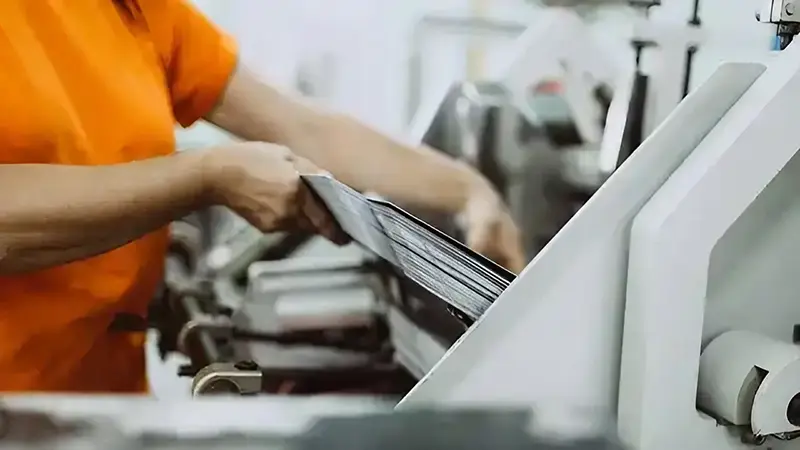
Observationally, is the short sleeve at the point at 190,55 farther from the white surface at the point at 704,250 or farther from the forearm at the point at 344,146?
the white surface at the point at 704,250

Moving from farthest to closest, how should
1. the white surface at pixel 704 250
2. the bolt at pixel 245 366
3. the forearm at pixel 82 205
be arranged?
the bolt at pixel 245 366 < the forearm at pixel 82 205 < the white surface at pixel 704 250

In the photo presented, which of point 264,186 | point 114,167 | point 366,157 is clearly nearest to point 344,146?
point 366,157

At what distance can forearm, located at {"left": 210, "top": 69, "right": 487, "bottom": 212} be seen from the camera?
29.3 inches

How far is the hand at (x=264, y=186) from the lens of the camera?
639 millimetres

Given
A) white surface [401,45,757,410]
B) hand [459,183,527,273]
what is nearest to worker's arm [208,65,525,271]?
hand [459,183,527,273]

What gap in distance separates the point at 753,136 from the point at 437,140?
533 millimetres

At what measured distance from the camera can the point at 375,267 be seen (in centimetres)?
92

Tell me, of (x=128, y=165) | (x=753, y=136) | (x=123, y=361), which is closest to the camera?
(x=753, y=136)

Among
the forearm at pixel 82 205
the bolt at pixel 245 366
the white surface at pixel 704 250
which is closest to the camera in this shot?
the white surface at pixel 704 250

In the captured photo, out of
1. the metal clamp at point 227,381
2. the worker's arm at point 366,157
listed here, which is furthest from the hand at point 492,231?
the metal clamp at point 227,381

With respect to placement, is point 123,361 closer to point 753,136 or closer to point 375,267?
point 375,267

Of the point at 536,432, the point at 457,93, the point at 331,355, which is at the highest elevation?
the point at 457,93

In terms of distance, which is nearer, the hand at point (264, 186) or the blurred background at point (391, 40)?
the hand at point (264, 186)

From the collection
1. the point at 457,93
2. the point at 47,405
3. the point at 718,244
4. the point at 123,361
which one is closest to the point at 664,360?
the point at 718,244
